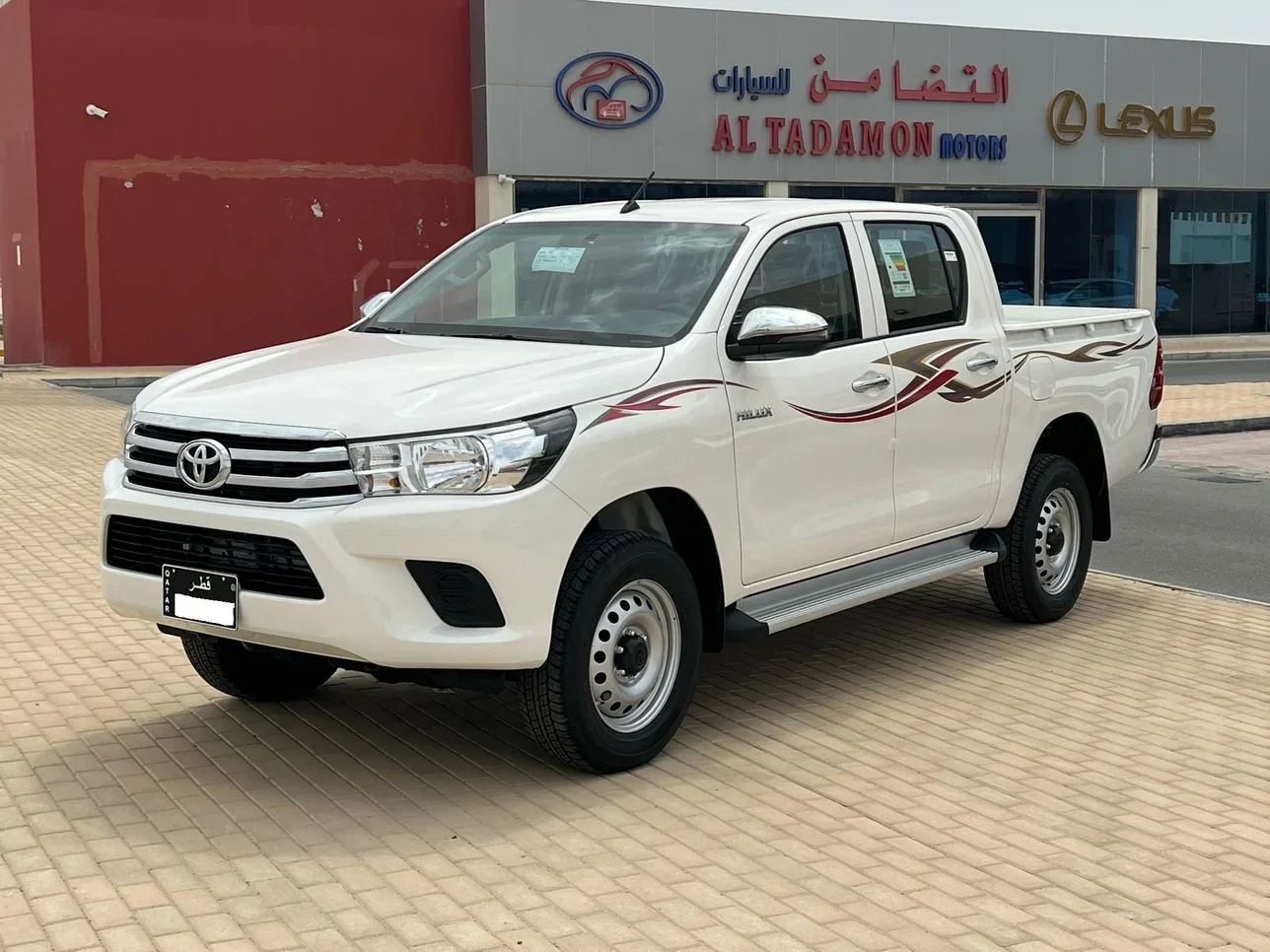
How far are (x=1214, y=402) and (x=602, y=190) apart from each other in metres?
12.9

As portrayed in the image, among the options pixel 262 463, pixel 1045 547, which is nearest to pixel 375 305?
pixel 262 463

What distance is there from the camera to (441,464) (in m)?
5.13

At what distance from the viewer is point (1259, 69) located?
3606 cm

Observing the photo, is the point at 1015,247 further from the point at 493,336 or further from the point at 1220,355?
the point at 493,336

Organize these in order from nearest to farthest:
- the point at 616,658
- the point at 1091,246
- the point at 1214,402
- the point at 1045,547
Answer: the point at 616,658, the point at 1045,547, the point at 1214,402, the point at 1091,246

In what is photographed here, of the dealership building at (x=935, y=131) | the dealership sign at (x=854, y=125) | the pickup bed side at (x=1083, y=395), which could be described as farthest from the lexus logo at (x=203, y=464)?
the dealership sign at (x=854, y=125)

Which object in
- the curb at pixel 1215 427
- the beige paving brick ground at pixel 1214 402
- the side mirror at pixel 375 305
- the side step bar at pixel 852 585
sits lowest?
the curb at pixel 1215 427

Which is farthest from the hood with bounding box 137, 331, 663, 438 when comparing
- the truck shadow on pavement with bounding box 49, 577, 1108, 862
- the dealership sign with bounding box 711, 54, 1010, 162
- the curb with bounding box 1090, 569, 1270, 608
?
the dealership sign with bounding box 711, 54, 1010, 162

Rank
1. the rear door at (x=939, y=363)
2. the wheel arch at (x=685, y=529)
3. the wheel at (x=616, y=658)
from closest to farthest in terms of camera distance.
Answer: the wheel at (x=616, y=658), the wheel arch at (x=685, y=529), the rear door at (x=939, y=363)

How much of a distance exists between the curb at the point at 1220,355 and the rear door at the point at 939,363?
79.2 feet

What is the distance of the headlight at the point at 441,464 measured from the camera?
16.8ft

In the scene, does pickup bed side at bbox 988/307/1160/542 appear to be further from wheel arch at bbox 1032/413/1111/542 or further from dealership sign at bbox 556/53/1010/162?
dealership sign at bbox 556/53/1010/162

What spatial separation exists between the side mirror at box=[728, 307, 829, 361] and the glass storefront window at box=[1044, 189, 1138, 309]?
95.0 ft

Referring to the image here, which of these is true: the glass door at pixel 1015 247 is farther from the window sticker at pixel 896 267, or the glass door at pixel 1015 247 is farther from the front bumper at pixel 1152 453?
the window sticker at pixel 896 267
